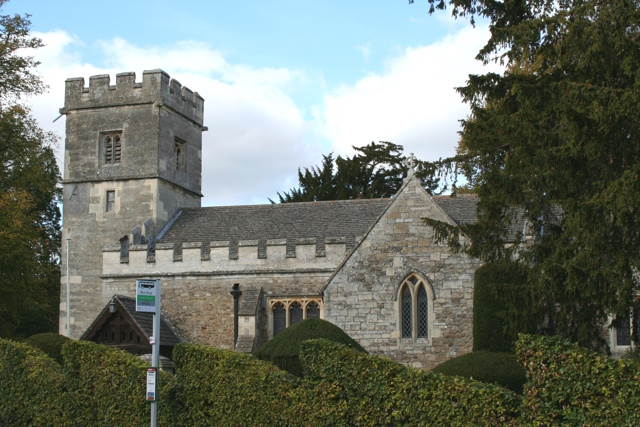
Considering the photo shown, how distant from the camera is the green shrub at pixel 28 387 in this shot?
13.5 m

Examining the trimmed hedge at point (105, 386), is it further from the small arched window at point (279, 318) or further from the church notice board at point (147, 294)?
the small arched window at point (279, 318)

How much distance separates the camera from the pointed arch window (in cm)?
1961

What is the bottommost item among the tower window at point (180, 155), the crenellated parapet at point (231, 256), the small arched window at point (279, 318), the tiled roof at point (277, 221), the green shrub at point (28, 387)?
the green shrub at point (28, 387)

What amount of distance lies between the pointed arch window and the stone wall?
112mm

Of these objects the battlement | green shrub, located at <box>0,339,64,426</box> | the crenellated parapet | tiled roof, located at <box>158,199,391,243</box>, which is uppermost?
the battlement

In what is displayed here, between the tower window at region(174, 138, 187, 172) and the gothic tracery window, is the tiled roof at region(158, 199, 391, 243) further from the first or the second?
the gothic tracery window

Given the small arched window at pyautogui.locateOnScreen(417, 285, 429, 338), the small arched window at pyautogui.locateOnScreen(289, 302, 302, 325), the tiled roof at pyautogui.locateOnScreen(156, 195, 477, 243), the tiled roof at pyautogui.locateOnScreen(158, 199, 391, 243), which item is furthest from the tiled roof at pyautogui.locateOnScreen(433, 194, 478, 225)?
the small arched window at pyautogui.locateOnScreen(289, 302, 302, 325)

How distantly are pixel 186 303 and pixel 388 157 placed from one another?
17.7m

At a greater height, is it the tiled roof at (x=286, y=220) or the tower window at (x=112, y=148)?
the tower window at (x=112, y=148)

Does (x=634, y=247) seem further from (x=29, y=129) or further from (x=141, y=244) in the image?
(x=29, y=129)

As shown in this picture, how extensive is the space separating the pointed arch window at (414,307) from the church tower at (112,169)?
9.21 meters

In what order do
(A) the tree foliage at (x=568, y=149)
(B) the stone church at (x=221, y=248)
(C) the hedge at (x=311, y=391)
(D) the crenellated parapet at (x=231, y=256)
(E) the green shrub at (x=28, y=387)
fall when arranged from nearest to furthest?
1. (C) the hedge at (x=311, y=391)
2. (A) the tree foliage at (x=568, y=149)
3. (E) the green shrub at (x=28, y=387)
4. (B) the stone church at (x=221, y=248)
5. (D) the crenellated parapet at (x=231, y=256)

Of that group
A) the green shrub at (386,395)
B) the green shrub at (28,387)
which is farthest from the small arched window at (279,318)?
the green shrub at (386,395)

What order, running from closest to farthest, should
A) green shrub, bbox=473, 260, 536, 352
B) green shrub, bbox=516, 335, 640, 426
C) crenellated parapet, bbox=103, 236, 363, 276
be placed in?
green shrub, bbox=516, 335, 640, 426 < green shrub, bbox=473, 260, 536, 352 < crenellated parapet, bbox=103, 236, 363, 276
